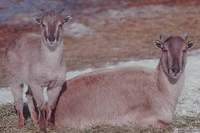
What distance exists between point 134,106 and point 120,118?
16.5 inches

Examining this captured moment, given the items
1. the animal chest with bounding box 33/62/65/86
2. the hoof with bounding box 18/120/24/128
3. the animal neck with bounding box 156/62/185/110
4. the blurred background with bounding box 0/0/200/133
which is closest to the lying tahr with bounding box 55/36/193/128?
the animal neck with bounding box 156/62/185/110

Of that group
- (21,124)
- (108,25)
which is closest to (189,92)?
(21,124)

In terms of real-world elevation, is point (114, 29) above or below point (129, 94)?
below

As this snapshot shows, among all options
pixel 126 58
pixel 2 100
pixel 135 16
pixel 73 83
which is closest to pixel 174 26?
pixel 135 16

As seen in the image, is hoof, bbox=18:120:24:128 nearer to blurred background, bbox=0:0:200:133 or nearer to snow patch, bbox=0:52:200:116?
blurred background, bbox=0:0:200:133

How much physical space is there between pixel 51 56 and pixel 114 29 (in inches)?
1041

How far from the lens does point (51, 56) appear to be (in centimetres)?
1398

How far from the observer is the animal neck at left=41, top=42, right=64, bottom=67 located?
13.9 metres

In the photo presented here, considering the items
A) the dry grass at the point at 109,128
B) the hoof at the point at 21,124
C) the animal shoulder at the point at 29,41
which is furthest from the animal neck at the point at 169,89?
the hoof at the point at 21,124

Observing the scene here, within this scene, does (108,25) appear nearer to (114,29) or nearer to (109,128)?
(114,29)

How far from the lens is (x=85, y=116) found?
14195mm

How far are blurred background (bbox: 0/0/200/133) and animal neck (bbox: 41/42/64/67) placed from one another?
89.8 inches

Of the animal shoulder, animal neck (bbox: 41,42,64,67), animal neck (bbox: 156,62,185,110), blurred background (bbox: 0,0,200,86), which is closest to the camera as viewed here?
animal neck (bbox: 156,62,185,110)

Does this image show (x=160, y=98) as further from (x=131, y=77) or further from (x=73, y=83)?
(x=73, y=83)
